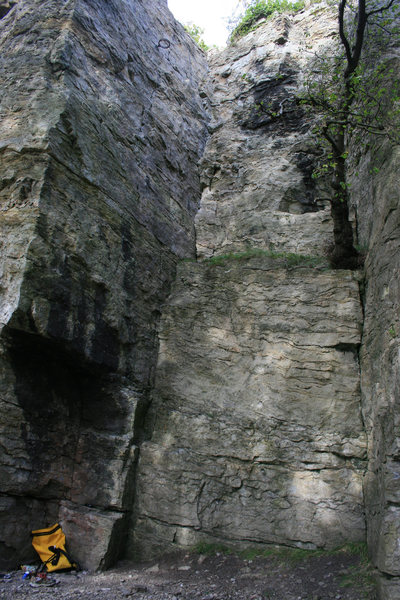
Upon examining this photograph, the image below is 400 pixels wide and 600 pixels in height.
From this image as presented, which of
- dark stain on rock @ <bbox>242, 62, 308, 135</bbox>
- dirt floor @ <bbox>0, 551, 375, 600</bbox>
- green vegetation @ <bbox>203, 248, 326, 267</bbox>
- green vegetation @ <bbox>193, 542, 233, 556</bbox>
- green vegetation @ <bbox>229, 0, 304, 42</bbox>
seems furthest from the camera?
green vegetation @ <bbox>229, 0, 304, 42</bbox>

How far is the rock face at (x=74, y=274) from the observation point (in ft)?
17.4

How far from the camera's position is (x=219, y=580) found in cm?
512

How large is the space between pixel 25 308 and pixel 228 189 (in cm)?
592

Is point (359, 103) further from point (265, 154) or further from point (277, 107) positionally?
point (277, 107)

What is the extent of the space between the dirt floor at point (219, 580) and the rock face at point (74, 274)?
44 cm

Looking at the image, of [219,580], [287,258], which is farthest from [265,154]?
[219,580]

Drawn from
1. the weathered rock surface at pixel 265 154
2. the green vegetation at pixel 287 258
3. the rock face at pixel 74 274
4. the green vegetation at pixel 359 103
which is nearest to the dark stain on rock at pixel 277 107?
the weathered rock surface at pixel 265 154

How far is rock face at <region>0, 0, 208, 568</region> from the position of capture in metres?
5.29

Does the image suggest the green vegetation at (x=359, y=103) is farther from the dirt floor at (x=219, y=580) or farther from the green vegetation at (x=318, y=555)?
the dirt floor at (x=219, y=580)

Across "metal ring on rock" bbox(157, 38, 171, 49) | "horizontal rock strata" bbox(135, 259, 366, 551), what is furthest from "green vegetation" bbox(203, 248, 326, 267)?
"metal ring on rock" bbox(157, 38, 171, 49)

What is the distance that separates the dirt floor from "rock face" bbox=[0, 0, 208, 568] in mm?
440

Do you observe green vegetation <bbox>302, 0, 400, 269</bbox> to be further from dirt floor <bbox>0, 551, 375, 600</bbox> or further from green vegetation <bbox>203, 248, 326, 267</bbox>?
dirt floor <bbox>0, 551, 375, 600</bbox>

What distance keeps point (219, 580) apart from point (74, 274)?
4145 mm

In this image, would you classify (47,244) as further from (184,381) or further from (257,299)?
(257,299)
